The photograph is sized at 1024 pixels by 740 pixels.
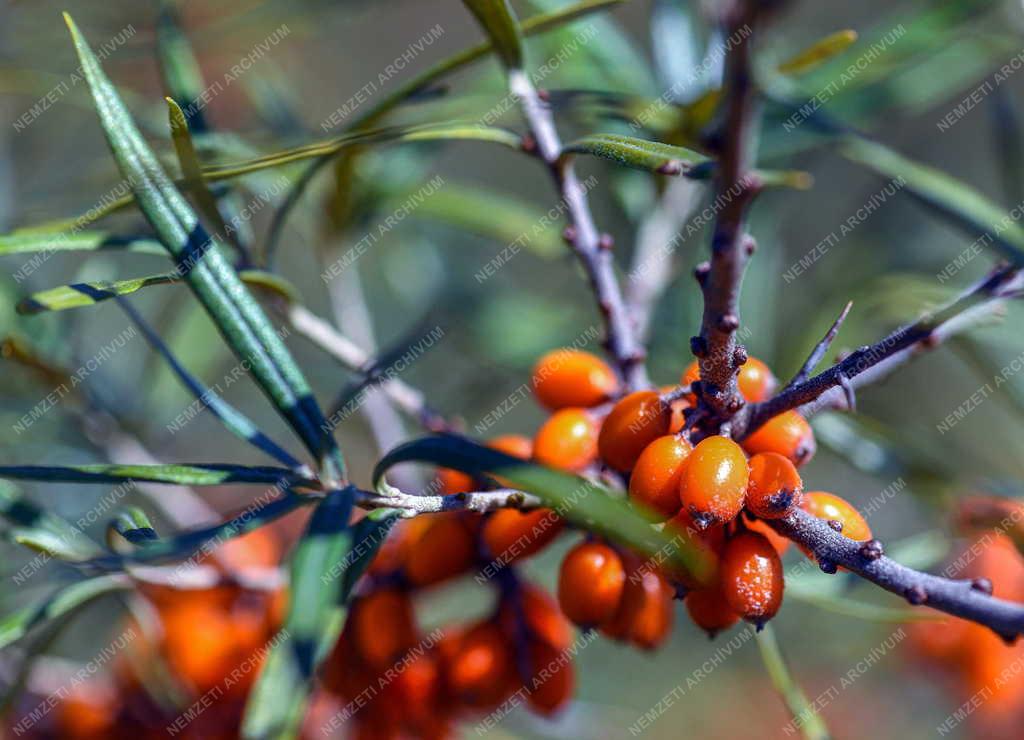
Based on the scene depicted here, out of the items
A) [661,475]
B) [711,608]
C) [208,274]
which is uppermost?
[208,274]

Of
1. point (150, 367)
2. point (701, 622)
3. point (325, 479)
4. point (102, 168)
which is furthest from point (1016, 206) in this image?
point (150, 367)

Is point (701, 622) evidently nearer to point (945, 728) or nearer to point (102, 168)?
point (102, 168)

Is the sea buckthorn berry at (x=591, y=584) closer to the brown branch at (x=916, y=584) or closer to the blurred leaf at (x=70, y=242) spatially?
the brown branch at (x=916, y=584)

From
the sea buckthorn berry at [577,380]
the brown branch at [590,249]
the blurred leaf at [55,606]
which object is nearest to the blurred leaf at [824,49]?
the brown branch at [590,249]

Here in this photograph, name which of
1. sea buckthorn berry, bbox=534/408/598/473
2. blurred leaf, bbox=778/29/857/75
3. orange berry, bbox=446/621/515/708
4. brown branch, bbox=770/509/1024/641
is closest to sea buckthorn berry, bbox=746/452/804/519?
brown branch, bbox=770/509/1024/641

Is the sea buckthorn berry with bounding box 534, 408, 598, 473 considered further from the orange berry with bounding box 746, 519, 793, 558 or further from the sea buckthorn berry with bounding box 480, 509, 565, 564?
the orange berry with bounding box 746, 519, 793, 558

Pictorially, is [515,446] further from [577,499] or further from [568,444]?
[577,499]

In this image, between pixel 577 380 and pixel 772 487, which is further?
pixel 577 380

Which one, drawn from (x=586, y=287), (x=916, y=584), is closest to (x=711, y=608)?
(x=916, y=584)

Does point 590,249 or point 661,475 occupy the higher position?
point 590,249
